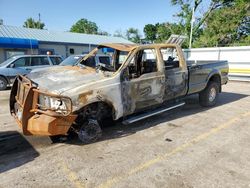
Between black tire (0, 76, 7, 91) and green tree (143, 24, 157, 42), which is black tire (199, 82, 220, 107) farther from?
green tree (143, 24, 157, 42)

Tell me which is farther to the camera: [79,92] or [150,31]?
[150,31]

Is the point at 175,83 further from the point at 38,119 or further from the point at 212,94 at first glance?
the point at 38,119

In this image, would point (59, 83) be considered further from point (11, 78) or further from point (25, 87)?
point (11, 78)

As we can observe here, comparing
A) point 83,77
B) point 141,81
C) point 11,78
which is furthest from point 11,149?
point 11,78

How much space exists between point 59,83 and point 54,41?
20867mm

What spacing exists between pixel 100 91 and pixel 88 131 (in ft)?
2.83

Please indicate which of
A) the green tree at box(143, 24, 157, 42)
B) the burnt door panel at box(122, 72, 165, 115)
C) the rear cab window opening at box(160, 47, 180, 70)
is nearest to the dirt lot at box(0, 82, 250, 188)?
the burnt door panel at box(122, 72, 165, 115)

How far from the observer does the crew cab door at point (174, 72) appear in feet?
19.0

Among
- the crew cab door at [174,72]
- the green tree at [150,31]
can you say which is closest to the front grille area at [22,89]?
the crew cab door at [174,72]

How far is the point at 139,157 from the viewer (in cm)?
409

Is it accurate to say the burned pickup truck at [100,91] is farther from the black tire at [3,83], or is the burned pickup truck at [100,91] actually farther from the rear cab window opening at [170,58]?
the black tire at [3,83]

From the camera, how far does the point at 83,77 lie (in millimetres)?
4594

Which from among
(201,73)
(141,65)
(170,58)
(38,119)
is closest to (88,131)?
(38,119)

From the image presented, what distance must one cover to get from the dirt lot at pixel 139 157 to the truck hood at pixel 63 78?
123cm
